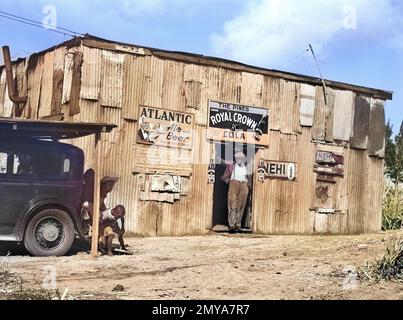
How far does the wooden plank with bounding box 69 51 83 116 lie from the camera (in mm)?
13695

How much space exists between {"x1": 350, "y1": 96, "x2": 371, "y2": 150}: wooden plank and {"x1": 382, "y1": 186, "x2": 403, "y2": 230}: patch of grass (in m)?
2.66

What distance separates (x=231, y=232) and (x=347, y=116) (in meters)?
5.39

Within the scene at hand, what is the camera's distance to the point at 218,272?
913 centimetres

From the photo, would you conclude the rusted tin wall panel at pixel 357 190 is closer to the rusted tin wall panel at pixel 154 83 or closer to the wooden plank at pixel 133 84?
the rusted tin wall panel at pixel 154 83

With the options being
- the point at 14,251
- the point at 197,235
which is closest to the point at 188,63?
the point at 197,235

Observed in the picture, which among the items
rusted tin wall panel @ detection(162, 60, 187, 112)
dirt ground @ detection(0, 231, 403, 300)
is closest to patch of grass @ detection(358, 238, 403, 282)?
dirt ground @ detection(0, 231, 403, 300)

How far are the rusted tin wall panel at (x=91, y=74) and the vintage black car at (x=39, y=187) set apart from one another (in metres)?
3.29

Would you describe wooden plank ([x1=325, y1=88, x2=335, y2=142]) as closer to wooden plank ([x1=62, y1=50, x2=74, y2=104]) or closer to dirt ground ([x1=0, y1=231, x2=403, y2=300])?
dirt ground ([x1=0, y1=231, x2=403, y2=300])

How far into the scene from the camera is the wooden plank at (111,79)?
1402cm

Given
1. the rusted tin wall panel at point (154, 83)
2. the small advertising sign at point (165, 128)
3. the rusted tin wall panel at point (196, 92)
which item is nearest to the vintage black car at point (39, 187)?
the small advertising sign at point (165, 128)

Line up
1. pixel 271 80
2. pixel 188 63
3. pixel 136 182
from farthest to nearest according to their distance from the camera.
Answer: pixel 271 80
pixel 188 63
pixel 136 182
